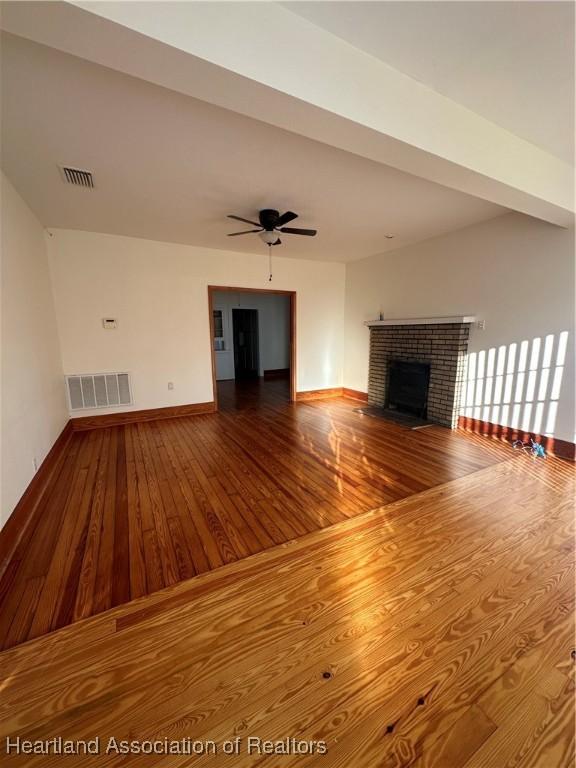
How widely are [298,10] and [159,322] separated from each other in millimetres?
3881

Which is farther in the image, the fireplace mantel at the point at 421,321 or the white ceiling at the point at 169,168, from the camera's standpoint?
the fireplace mantel at the point at 421,321

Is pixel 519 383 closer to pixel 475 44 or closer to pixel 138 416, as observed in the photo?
pixel 475 44

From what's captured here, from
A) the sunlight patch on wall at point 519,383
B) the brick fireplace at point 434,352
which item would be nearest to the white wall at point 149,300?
the brick fireplace at point 434,352

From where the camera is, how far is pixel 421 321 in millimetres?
4438

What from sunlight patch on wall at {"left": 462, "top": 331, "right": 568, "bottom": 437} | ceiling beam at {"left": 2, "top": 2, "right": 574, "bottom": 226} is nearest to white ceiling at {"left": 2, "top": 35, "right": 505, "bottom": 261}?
ceiling beam at {"left": 2, "top": 2, "right": 574, "bottom": 226}

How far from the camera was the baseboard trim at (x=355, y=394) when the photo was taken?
230 inches

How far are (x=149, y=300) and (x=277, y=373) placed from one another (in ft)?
15.9

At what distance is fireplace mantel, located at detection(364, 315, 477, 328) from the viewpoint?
3899 millimetres

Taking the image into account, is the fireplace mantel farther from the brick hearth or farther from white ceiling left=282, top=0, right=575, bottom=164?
white ceiling left=282, top=0, right=575, bottom=164

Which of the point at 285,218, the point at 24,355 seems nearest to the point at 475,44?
the point at 285,218

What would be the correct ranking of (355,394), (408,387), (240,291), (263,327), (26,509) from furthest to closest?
(263,327) → (355,394) → (240,291) → (408,387) → (26,509)

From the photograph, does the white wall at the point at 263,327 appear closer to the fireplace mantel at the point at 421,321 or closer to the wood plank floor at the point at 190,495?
the fireplace mantel at the point at 421,321

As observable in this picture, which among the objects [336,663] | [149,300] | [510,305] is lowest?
[336,663]

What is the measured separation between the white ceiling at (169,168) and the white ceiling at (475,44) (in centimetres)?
68
